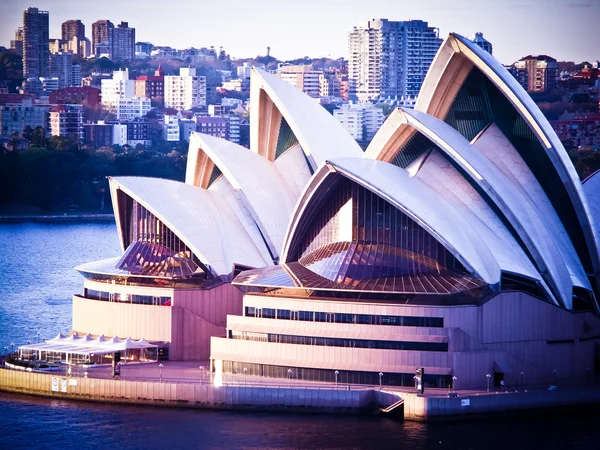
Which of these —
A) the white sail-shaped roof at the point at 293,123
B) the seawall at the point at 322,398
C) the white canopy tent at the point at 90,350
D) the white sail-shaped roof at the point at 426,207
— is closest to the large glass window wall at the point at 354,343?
the seawall at the point at 322,398

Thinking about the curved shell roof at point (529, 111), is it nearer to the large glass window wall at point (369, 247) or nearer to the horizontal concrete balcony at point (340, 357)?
the large glass window wall at point (369, 247)

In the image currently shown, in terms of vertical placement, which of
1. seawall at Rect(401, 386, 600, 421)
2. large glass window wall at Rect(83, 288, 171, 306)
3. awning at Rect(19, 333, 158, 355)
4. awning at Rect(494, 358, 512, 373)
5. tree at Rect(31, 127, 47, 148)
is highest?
tree at Rect(31, 127, 47, 148)

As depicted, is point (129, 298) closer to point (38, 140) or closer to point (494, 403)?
point (494, 403)

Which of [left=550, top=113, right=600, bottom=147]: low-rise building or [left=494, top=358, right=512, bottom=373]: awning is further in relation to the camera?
[left=550, top=113, right=600, bottom=147]: low-rise building

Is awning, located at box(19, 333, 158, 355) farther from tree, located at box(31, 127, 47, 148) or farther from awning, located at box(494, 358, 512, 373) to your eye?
tree, located at box(31, 127, 47, 148)

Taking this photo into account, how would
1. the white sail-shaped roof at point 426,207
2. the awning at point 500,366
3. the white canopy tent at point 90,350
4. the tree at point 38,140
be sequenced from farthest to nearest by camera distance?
the tree at point 38,140, the white canopy tent at point 90,350, the white sail-shaped roof at point 426,207, the awning at point 500,366

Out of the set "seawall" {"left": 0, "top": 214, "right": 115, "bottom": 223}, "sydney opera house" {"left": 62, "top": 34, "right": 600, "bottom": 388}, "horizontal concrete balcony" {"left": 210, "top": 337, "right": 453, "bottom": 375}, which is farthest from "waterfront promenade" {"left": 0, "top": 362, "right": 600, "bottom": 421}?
"seawall" {"left": 0, "top": 214, "right": 115, "bottom": 223}

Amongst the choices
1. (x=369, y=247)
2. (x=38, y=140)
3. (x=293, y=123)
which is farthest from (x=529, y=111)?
(x=38, y=140)
